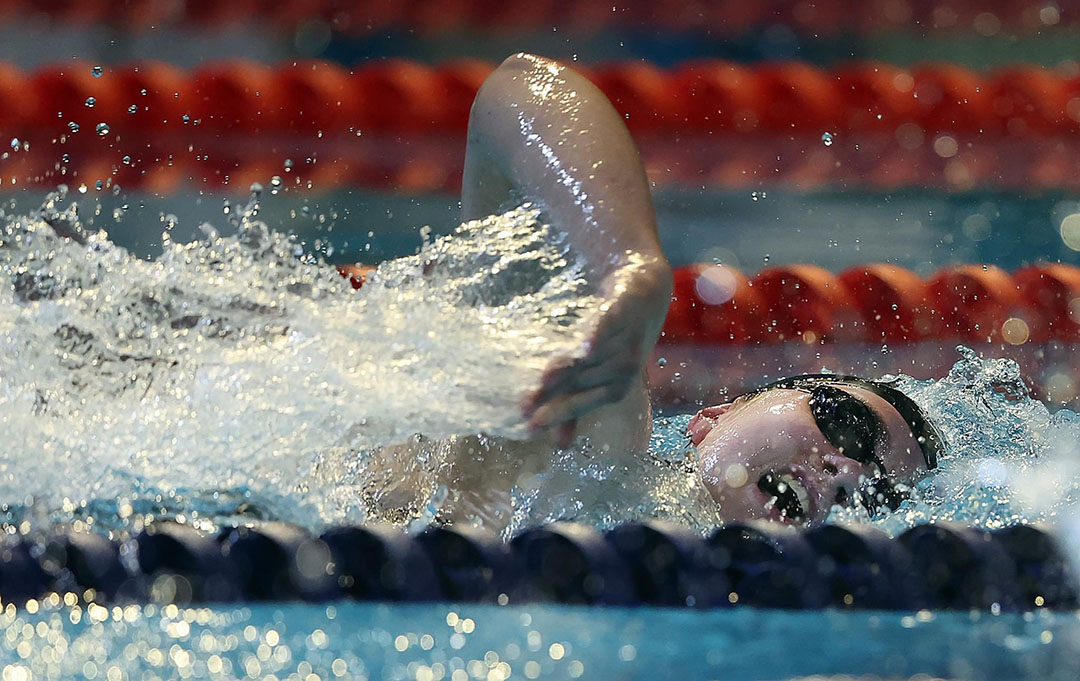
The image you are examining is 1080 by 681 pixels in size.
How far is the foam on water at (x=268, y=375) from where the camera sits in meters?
1.15

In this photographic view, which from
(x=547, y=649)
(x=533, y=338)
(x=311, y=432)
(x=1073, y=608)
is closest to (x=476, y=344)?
(x=533, y=338)

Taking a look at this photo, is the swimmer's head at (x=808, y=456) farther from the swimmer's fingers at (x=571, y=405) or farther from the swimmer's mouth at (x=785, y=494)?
the swimmer's fingers at (x=571, y=405)

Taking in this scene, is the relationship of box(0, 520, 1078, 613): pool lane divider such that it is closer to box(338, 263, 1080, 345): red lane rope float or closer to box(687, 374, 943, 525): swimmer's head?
box(687, 374, 943, 525): swimmer's head

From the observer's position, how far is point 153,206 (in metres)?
3.04

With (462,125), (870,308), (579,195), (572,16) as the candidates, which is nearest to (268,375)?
(579,195)

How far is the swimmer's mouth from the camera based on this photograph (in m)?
1.34

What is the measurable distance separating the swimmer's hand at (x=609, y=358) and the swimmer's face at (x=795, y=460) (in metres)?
0.34

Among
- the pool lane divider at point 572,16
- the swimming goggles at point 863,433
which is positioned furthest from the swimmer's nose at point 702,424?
the pool lane divider at point 572,16

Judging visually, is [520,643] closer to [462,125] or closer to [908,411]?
[908,411]

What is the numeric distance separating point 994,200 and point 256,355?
8.21ft

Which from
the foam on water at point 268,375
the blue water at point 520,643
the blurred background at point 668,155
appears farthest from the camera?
the blurred background at point 668,155

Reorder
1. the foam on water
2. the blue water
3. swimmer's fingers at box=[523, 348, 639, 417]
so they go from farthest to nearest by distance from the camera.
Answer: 1. the foam on water
2. swimmer's fingers at box=[523, 348, 639, 417]
3. the blue water

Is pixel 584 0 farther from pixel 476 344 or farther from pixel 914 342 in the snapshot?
pixel 476 344

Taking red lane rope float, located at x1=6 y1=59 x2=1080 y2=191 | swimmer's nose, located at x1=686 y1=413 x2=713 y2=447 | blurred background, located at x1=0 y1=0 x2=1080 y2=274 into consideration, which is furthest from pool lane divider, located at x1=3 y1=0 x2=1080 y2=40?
swimmer's nose, located at x1=686 y1=413 x2=713 y2=447
